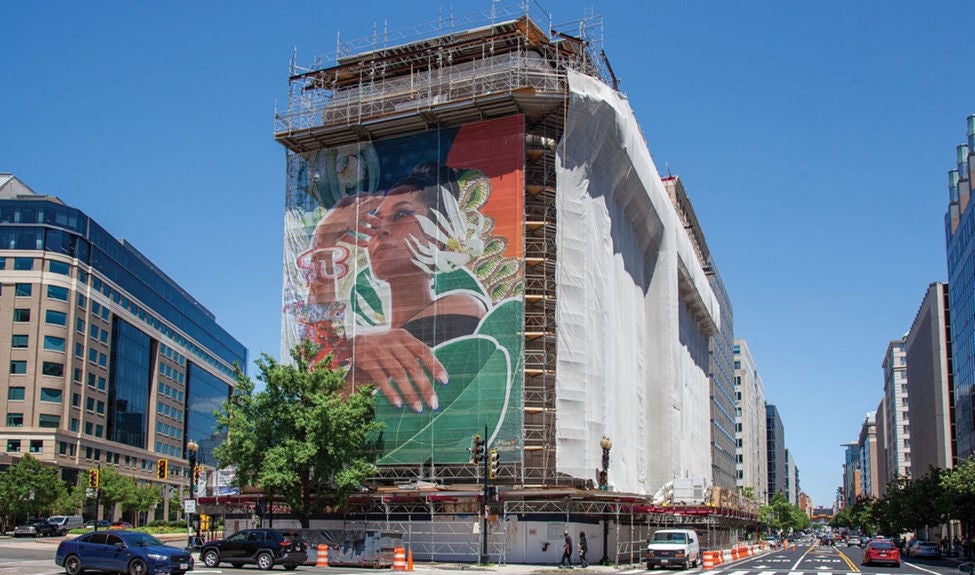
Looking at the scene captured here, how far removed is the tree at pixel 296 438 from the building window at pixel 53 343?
5214 cm

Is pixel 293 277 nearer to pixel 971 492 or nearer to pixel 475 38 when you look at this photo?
pixel 475 38

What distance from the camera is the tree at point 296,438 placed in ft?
159

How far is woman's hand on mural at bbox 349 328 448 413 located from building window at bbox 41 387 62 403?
51.8m

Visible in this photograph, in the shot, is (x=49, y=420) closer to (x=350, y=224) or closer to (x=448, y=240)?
(x=350, y=224)

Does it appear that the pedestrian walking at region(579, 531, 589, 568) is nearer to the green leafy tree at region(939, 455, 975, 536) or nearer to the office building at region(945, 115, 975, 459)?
the green leafy tree at region(939, 455, 975, 536)

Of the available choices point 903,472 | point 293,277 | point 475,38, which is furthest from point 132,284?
point 903,472

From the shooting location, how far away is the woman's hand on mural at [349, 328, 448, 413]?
54.3 meters

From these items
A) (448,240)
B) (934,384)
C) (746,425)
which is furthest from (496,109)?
(746,425)

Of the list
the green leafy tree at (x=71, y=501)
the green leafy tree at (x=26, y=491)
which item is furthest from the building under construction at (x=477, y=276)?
the green leafy tree at (x=71, y=501)

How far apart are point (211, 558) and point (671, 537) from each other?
2200 cm

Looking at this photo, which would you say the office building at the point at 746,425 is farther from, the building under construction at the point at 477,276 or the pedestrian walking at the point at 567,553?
the pedestrian walking at the point at 567,553

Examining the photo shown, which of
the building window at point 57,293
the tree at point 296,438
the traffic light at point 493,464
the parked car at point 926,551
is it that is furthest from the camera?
the building window at point 57,293

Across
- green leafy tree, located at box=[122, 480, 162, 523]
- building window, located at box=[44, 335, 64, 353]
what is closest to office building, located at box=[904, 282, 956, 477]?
green leafy tree, located at box=[122, 480, 162, 523]

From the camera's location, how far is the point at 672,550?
4556cm
